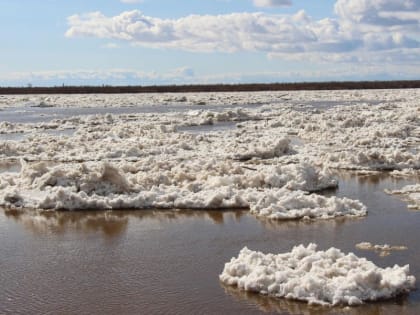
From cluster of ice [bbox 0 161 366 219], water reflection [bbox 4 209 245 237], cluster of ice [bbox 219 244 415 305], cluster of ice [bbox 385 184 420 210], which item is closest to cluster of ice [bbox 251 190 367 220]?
cluster of ice [bbox 0 161 366 219]

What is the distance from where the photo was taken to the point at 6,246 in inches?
320

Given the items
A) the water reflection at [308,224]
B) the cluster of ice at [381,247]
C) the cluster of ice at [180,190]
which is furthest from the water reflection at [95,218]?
the cluster of ice at [381,247]

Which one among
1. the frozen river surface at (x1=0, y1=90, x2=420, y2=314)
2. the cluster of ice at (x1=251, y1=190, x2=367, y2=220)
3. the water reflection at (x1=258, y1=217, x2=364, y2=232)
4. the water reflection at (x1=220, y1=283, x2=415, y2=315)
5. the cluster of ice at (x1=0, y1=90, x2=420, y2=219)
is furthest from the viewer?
the cluster of ice at (x1=0, y1=90, x2=420, y2=219)

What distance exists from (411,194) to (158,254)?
513cm

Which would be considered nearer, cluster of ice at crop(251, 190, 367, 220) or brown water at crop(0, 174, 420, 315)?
brown water at crop(0, 174, 420, 315)

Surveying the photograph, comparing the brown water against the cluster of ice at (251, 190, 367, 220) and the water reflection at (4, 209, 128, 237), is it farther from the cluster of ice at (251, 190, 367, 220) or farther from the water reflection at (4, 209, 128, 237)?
the cluster of ice at (251, 190, 367, 220)

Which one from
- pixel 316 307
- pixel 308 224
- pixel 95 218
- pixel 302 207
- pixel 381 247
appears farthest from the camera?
pixel 95 218

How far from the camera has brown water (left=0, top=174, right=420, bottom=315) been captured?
583 centimetres

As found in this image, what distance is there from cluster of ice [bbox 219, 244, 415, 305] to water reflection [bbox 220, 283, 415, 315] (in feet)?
0.22

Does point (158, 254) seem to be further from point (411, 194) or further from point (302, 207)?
point (411, 194)

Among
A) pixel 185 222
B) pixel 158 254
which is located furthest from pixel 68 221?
pixel 158 254

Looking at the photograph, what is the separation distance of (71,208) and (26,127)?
646 inches

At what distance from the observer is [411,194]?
1055 centimetres

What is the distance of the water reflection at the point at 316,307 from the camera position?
5477 millimetres
